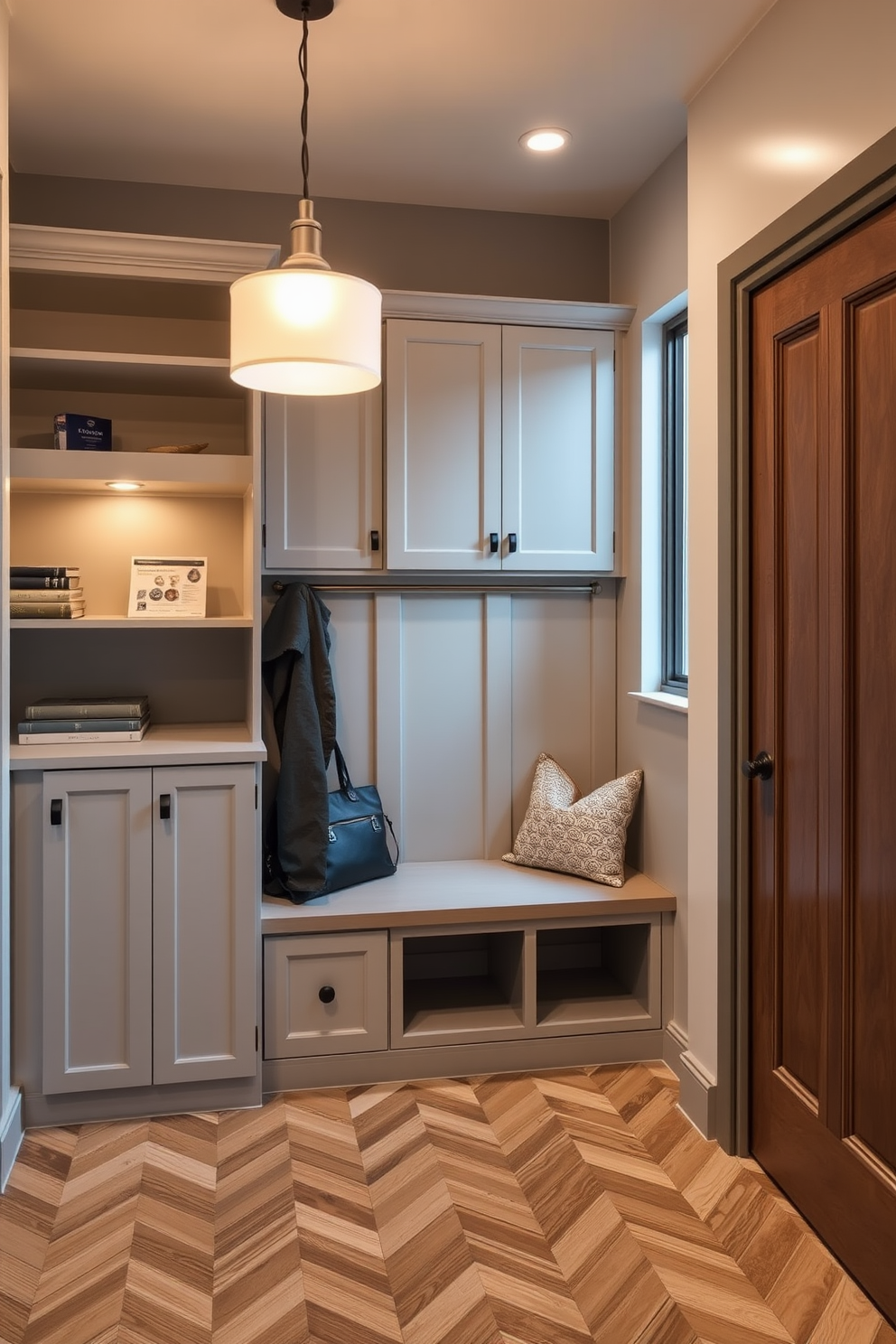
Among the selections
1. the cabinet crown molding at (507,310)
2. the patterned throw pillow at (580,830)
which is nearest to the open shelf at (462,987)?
the patterned throw pillow at (580,830)

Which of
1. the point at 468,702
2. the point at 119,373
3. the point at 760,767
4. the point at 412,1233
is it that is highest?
the point at 119,373

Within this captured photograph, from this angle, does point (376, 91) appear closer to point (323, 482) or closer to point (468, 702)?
point (323, 482)

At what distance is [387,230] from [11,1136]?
279cm

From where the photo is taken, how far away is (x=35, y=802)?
2.47 m

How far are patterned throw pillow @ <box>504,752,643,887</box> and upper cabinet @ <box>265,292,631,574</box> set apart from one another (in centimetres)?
72

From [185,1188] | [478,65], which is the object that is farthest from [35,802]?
[478,65]

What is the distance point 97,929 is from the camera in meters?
2.51

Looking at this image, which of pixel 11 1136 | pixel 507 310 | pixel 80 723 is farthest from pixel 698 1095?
pixel 507 310

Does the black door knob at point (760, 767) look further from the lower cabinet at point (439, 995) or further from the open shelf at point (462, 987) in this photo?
the open shelf at point (462, 987)

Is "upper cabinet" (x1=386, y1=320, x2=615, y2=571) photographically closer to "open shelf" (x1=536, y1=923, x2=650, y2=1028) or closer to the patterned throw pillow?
the patterned throw pillow

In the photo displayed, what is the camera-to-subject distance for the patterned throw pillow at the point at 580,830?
2984 mm

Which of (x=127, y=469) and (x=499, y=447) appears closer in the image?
(x=127, y=469)

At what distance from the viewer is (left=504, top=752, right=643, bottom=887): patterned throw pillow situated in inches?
117

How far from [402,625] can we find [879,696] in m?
1.66
